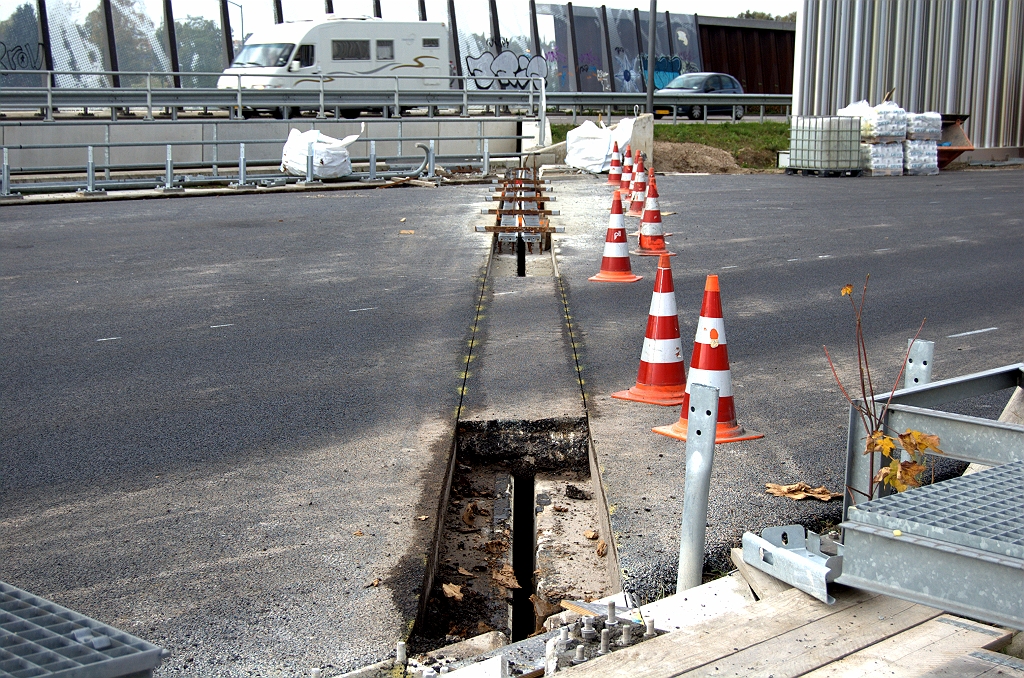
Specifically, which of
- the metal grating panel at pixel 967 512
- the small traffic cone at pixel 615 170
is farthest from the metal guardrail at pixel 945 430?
the small traffic cone at pixel 615 170

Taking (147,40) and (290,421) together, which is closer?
(290,421)

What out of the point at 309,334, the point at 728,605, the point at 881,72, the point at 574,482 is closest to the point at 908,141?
the point at 881,72

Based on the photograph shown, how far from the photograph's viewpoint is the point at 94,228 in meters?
14.6

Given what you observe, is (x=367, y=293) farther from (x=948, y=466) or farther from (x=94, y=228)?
(x=94, y=228)

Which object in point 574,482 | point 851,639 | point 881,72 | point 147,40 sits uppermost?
point 147,40

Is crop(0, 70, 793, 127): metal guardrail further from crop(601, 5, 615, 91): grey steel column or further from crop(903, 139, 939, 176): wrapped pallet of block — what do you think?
crop(903, 139, 939, 176): wrapped pallet of block

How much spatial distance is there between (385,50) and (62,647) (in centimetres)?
3403

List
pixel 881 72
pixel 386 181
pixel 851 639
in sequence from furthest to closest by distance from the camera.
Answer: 1. pixel 881 72
2. pixel 386 181
3. pixel 851 639

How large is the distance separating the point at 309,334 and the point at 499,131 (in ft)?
78.7

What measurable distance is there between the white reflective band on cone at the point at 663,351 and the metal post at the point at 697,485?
7.60ft

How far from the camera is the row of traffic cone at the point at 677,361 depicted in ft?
16.5

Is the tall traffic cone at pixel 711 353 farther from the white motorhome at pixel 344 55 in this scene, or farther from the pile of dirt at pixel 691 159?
the white motorhome at pixel 344 55

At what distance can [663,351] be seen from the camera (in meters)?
5.88

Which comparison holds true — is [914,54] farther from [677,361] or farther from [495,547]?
[495,547]
